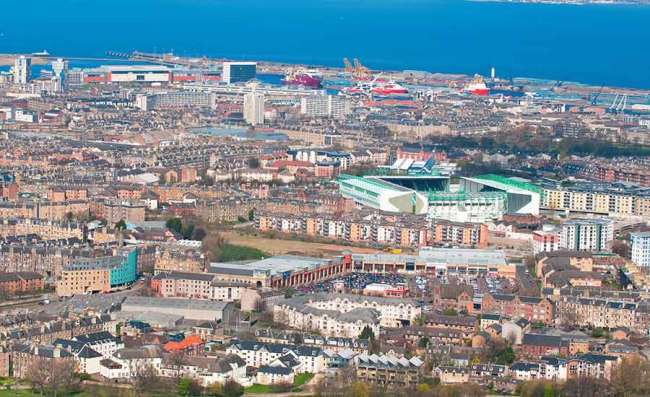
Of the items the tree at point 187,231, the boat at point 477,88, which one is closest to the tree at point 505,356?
the tree at point 187,231

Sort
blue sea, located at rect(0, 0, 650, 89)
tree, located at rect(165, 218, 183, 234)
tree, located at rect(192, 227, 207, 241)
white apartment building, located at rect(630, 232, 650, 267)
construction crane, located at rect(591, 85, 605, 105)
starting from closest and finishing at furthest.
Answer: white apartment building, located at rect(630, 232, 650, 267), tree, located at rect(192, 227, 207, 241), tree, located at rect(165, 218, 183, 234), construction crane, located at rect(591, 85, 605, 105), blue sea, located at rect(0, 0, 650, 89)

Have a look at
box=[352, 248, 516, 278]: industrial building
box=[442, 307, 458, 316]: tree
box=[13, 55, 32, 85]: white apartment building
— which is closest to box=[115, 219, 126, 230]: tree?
box=[352, 248, 516, 278]: industrial building

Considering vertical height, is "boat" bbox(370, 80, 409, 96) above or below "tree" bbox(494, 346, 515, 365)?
above

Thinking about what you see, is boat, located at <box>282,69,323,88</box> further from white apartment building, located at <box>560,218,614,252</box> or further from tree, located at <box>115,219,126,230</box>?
white apartment building, located at <box>560,218,614,252</box>

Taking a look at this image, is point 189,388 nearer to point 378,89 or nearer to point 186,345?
point 186,345

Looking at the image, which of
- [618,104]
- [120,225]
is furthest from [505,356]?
[618,104]

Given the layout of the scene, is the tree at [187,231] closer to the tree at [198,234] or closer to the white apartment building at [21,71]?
the tree at [198,234]

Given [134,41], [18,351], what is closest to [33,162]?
[18,351]
